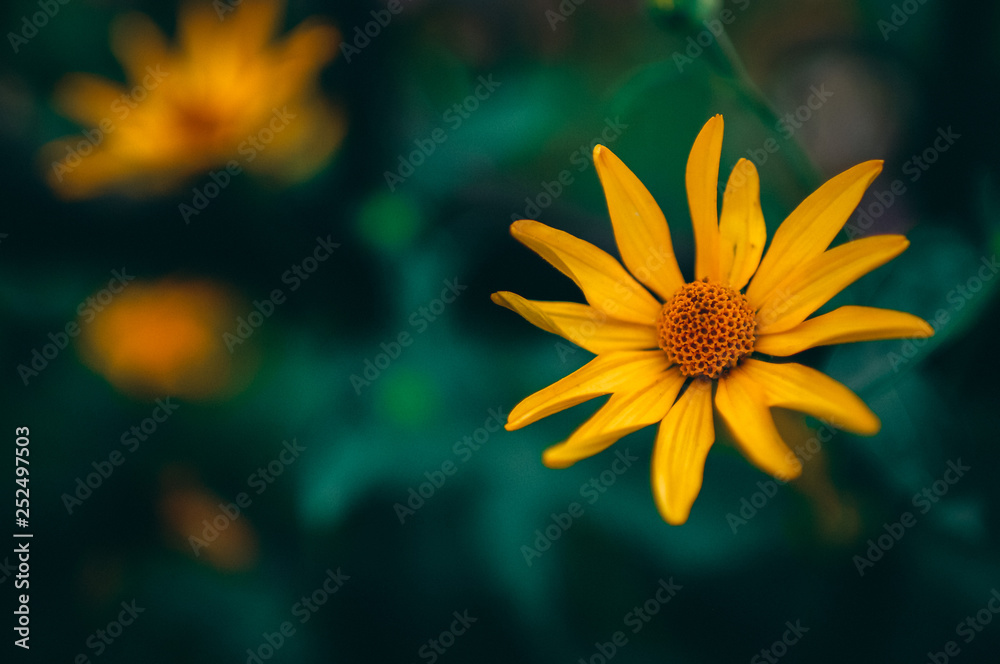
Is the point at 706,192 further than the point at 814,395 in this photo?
Yes

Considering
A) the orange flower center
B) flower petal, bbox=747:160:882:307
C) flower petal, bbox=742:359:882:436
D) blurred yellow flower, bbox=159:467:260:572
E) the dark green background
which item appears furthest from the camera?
blurred yellow flower, bbox=159:467:260:572

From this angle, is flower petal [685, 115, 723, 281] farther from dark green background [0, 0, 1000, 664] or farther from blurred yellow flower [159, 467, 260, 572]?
blurred yellow flower [159, 467, 260, 572]

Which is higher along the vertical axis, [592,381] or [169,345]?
[169,345]

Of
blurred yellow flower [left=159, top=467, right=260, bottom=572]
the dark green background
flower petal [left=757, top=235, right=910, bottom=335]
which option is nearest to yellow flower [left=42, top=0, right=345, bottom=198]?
the dark green background

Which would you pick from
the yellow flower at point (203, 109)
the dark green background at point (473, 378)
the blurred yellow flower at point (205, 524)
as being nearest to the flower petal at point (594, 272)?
the dark green background at point (473, 378)

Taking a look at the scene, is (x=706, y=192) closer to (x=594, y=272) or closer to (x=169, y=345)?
(x=594, y=272)

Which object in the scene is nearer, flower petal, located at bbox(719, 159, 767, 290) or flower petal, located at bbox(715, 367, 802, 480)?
flower petal, located at bbox(715, 367, 802, 480)

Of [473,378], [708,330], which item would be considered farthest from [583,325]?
[473,378]
